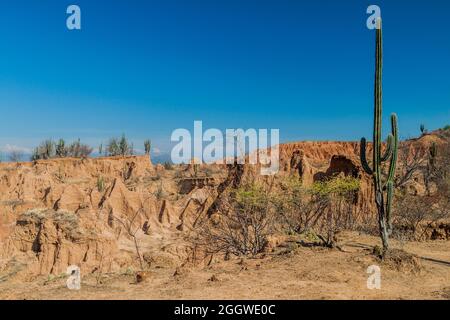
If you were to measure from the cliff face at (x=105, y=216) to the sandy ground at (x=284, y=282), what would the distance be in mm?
5306

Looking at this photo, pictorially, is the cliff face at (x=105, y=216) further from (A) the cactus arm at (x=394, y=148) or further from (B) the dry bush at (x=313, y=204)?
(A) the cactus arm at (x=394, y=148)

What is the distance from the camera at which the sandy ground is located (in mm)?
6859

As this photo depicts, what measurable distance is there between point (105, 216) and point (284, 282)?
16.9m

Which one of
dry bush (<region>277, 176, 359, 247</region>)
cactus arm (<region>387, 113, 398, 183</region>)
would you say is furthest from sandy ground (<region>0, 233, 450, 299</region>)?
dry bush (<region>277, 176, 359, 247</region>)

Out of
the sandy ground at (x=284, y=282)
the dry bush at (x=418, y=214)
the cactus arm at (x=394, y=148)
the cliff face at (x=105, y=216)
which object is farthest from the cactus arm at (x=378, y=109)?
the cliff face at (x=105, y=216)

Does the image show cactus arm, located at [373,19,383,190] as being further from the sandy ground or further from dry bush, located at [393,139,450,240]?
dry bush, located at [393,139,450,240]

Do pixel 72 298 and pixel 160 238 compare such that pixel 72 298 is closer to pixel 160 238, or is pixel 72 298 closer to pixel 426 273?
pixel 426 273

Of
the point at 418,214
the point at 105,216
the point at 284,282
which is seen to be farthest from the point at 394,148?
the point at 105,216

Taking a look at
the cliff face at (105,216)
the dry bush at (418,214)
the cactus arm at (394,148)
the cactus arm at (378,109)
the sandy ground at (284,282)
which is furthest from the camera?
the cliff face at (105,216)

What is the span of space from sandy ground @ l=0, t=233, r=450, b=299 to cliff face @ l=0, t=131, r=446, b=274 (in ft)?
17.4

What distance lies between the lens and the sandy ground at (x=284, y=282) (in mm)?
6859

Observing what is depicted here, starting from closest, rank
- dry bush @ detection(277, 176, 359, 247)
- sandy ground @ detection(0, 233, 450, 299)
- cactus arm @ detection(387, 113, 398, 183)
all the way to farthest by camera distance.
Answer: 1. sandy ground @ detection(0, 233, 450, 299)
2. cactus arm @ detection(387, 113, 398, 183)
3. dry bush @ detection(277, 176, 359, 247)
